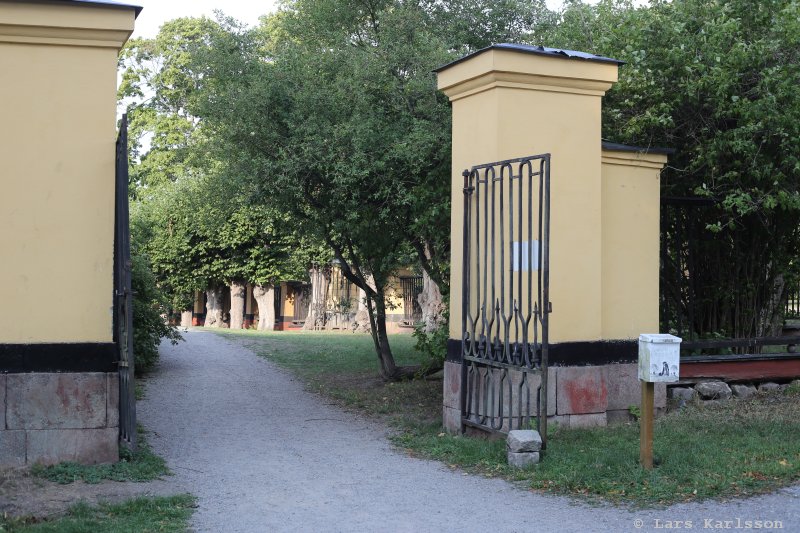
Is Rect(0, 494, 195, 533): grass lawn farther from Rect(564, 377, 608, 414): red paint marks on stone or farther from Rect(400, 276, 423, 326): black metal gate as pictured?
Rect(400, 276, 423, 326): black metal gate

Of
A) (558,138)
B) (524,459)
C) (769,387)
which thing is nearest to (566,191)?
(558,138)

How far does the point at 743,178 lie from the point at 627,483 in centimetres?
539

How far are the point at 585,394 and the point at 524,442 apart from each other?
1.67 metres

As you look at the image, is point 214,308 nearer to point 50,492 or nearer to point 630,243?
point 630,243

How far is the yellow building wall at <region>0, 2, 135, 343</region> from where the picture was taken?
24.7 ft

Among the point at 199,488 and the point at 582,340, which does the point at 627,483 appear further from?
the point at 199,488

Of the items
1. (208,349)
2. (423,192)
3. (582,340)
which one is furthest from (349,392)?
(208,349)

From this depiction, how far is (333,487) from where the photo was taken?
7.09 m

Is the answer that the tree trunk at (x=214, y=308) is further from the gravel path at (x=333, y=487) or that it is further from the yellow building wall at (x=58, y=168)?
the yellow building wall at (x=58, y=168)

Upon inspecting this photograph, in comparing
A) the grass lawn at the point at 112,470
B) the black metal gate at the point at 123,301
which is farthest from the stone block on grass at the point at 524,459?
the black metal gate at the point at 123,301

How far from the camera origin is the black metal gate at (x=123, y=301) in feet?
23.9

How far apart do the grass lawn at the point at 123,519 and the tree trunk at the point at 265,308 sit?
27.2m

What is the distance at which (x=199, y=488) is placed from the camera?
7.04 meters

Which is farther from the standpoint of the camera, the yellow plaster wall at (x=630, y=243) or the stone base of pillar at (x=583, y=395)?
the yellow plaster wall at (x=630, y=243)
